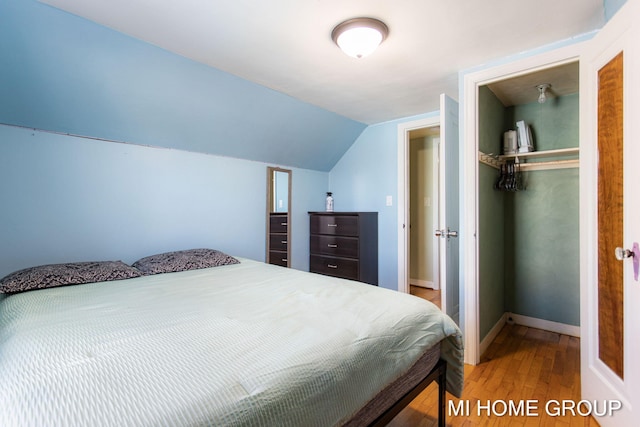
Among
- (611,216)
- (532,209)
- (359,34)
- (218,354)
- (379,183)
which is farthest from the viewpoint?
(379,183)

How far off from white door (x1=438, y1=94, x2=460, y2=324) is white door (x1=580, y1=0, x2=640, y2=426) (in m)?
0.77

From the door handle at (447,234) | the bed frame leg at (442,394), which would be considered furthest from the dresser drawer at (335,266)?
the bed frame leg at (442,394)

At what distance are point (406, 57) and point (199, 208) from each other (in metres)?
2.15

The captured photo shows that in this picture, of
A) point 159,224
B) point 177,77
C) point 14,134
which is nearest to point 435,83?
point 177,77

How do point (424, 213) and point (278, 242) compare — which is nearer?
point (278, 242)

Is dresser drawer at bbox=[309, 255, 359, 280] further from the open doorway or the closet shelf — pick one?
the closet shelf

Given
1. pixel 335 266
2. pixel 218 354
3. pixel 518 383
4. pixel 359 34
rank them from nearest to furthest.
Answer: pixel 218 354, pixel 359 34, pixel 518 383, pixel 335 266

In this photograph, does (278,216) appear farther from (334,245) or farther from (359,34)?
(359,34)

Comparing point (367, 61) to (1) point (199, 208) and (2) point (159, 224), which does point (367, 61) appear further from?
(2) point (159, 224)

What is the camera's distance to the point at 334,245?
143 inches

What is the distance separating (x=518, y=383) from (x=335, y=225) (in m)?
2.22

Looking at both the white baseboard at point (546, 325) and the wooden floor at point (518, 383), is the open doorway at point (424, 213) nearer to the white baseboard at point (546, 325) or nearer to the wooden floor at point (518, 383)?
the white baseboard at point (546, 325)

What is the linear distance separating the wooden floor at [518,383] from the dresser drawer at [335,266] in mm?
1477

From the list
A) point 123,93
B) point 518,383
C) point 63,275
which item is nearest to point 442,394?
point 518,383
